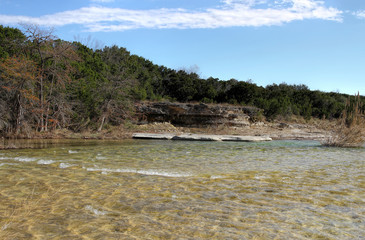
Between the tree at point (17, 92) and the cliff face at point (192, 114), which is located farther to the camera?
the cliff face at point (192, 114)

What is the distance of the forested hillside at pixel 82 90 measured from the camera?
60.6ft

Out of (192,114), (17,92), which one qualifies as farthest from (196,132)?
(17,92)

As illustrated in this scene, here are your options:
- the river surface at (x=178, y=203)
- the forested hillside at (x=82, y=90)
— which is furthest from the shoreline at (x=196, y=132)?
the river surface at (x=178, y=203)

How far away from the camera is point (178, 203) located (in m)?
5.21

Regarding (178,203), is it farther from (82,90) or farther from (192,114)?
(192,114)

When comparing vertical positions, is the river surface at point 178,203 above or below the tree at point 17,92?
below

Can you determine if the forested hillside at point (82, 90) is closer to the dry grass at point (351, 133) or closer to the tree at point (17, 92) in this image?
the tree at point (17, 92)

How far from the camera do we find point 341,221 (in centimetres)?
439

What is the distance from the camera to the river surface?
12.9 feet

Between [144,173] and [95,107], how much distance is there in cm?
1798

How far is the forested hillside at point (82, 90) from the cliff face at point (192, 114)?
2187 millimetres

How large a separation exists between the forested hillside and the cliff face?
2187 mm

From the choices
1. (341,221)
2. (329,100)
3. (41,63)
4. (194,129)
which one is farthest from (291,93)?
(341,221)

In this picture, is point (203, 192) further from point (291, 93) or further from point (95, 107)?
point (291, 93)
